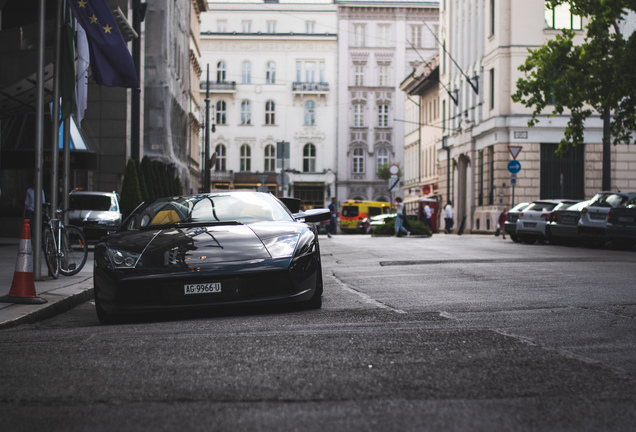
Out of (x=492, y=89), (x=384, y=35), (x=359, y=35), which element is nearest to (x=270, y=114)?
(x=359, y=35)

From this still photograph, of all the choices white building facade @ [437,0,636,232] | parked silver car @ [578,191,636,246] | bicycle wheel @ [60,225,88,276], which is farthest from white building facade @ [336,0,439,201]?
bicycle wheel @ [60,225,88,276]

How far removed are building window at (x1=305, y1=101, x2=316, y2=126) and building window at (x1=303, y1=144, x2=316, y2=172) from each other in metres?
2.32

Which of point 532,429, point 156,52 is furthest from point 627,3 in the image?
point 156,52

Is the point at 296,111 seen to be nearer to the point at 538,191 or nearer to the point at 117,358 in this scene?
the point at 538,191

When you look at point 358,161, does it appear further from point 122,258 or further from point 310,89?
point 122,258

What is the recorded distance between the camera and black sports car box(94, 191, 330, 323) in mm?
8188

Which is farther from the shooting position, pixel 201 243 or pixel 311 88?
pixel 311 88

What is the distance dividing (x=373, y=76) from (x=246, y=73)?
42.1ft

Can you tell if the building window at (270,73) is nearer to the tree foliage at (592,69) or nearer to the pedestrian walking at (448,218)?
the pedestrian walking at (448,218)

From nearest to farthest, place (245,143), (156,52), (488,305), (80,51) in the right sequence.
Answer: (488,305), (80,51), (156,52), (245,143)

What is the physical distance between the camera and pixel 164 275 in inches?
322

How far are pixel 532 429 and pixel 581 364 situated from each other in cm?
161

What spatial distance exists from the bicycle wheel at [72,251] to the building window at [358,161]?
80941 millimetres

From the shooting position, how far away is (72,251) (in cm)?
1376
